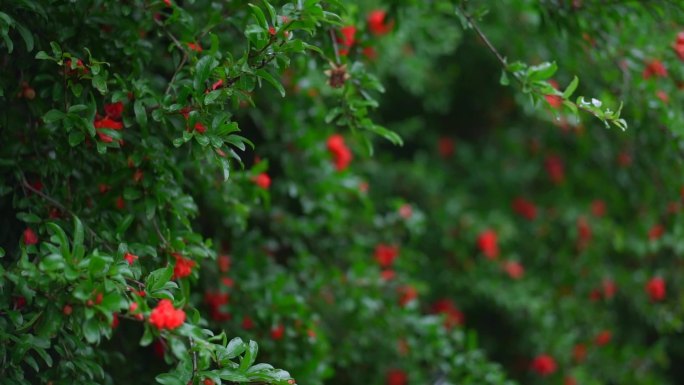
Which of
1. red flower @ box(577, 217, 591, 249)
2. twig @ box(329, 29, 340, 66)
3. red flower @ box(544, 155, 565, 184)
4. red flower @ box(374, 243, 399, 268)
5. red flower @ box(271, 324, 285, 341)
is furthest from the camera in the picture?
red flower @ box(544, 155, 565, 184)

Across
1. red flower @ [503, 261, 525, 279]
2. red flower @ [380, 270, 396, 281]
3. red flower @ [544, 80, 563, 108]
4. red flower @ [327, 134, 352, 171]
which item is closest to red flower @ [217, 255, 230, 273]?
red flower @ [327, 134, 352, 171]

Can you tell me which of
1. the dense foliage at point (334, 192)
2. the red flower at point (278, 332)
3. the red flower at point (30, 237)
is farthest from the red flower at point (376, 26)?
the red flower at point (30, 237)

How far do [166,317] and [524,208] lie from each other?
2.74m

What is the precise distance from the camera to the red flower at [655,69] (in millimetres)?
2324

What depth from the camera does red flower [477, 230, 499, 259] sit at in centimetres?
336

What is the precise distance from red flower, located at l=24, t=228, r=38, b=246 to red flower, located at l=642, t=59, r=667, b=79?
1.76 m

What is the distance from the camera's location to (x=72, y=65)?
1.45 m

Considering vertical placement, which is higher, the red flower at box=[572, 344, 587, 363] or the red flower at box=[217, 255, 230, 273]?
the red flower at box=[217, 255, 230, 273]

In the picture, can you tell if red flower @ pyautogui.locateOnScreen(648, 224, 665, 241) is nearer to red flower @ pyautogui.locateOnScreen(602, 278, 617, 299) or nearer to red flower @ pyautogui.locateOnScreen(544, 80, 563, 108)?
red flower @ pyautogui.locateOnScreen(602, 278, 617, 299)

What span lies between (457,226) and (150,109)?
6.82ft

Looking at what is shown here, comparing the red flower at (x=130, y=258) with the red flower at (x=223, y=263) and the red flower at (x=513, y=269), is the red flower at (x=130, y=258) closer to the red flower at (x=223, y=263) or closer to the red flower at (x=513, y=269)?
the red flower at (x=223, y=263)

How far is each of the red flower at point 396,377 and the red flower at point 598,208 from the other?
1.30 metres

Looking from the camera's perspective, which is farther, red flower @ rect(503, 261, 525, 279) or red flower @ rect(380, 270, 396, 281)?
red flower @ rect(503, 261, 525, 279)

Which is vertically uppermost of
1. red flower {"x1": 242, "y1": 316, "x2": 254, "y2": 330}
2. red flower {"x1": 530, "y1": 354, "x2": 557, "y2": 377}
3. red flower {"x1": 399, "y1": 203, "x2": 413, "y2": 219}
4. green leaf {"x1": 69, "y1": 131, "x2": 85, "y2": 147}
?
green leaf {"x1": 69, "y1": 131, "x2": 85, "y2": 147}
